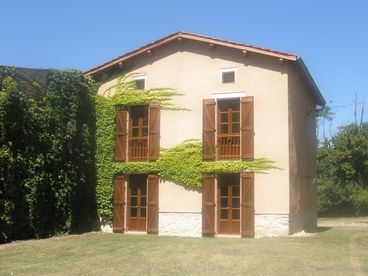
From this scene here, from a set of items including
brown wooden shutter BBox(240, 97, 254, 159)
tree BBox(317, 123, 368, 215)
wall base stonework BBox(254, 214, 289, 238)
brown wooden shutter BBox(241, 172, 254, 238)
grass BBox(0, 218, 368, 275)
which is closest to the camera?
grass BBox(0, 218, 368, 275)

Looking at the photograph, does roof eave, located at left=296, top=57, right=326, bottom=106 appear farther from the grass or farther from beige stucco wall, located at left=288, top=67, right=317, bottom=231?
the grass

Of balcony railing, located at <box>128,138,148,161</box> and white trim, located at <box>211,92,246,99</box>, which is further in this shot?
balcony railing, located at <box>128,138,148,161</box>

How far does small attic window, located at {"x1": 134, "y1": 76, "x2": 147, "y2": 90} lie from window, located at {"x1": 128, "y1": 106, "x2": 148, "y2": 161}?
0.81 meters

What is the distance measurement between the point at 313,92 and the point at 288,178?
6001 mm

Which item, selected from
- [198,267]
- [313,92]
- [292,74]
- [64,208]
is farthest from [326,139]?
[198,267]

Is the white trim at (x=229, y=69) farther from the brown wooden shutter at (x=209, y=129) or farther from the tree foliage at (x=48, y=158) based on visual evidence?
the tree foliage at (x=48, y=158)

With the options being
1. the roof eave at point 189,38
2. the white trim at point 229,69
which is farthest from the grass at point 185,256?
the roof eave at point 189,38

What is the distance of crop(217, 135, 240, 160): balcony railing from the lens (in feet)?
60.0

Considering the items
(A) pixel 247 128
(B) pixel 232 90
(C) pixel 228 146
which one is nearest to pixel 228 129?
(C) pixel 228 146

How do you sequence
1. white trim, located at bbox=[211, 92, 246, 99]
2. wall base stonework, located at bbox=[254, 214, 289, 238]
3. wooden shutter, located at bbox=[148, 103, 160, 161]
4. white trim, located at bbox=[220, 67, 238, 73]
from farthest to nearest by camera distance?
wooden shutter, located at bbox=[148, 103, 160, 161]
white trim, located at bbox=[220, 67, 238, 73]
white trim, located at bbox=[211, 92, 246, 99]
wall base stonework, located at bbox=[254, 214, 289, 238]

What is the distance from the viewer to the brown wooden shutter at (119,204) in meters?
19.2

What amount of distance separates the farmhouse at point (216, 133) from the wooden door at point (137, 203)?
0.04 m

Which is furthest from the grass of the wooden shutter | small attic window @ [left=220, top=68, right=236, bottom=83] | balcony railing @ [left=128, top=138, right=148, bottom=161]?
small attic window @ [left=220, top=68, right=236, bottom=83]

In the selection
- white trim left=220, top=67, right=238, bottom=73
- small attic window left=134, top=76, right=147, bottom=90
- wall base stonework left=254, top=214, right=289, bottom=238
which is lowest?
wall base stonework left=254, top=214, right=289, bottom=238
